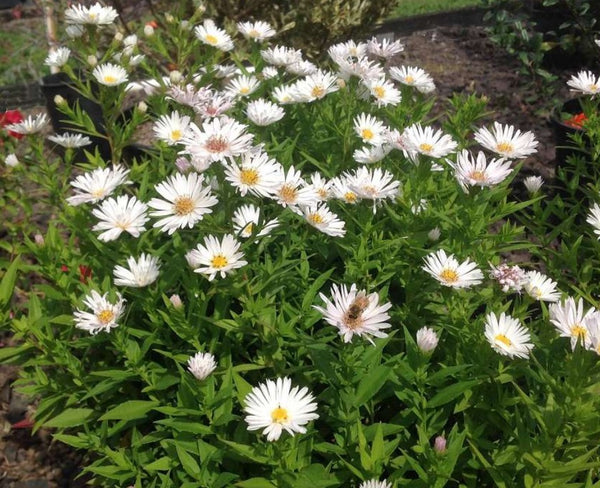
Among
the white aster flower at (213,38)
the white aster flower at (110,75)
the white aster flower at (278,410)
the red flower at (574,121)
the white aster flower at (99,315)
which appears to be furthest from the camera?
the red flower at (574,121)

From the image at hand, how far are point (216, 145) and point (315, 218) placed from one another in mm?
398

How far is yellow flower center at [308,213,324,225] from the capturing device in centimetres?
174

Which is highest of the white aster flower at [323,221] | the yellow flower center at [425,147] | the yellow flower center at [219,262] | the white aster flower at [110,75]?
the white aster flower at [110,75]

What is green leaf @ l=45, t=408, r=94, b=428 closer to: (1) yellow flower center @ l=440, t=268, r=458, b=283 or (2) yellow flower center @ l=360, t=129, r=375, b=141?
(1) yellow flower center @ l=440, t=268, r=458, b=283

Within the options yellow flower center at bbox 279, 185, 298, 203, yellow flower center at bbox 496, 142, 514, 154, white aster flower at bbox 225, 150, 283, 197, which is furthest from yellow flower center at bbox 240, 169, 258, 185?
yellow flower center at bbox 496, 142, 514, 154

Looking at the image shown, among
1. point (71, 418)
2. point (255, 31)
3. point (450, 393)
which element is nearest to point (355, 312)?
point (450, 393)

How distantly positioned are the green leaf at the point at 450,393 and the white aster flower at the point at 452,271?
0.90 feet

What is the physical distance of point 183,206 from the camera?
158cm

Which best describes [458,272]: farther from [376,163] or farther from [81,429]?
[81,429]

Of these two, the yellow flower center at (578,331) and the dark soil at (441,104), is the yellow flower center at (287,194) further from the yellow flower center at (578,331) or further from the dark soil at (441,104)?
the dark soil at (441,104)

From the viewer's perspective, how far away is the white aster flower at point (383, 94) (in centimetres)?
247

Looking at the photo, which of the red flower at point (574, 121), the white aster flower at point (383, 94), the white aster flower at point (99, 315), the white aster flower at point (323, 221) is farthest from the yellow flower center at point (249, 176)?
the red flower at point (574, 121)

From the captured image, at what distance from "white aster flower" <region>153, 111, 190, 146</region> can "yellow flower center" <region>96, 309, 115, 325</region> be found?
0.64 m

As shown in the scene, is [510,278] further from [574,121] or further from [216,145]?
[574,121]
